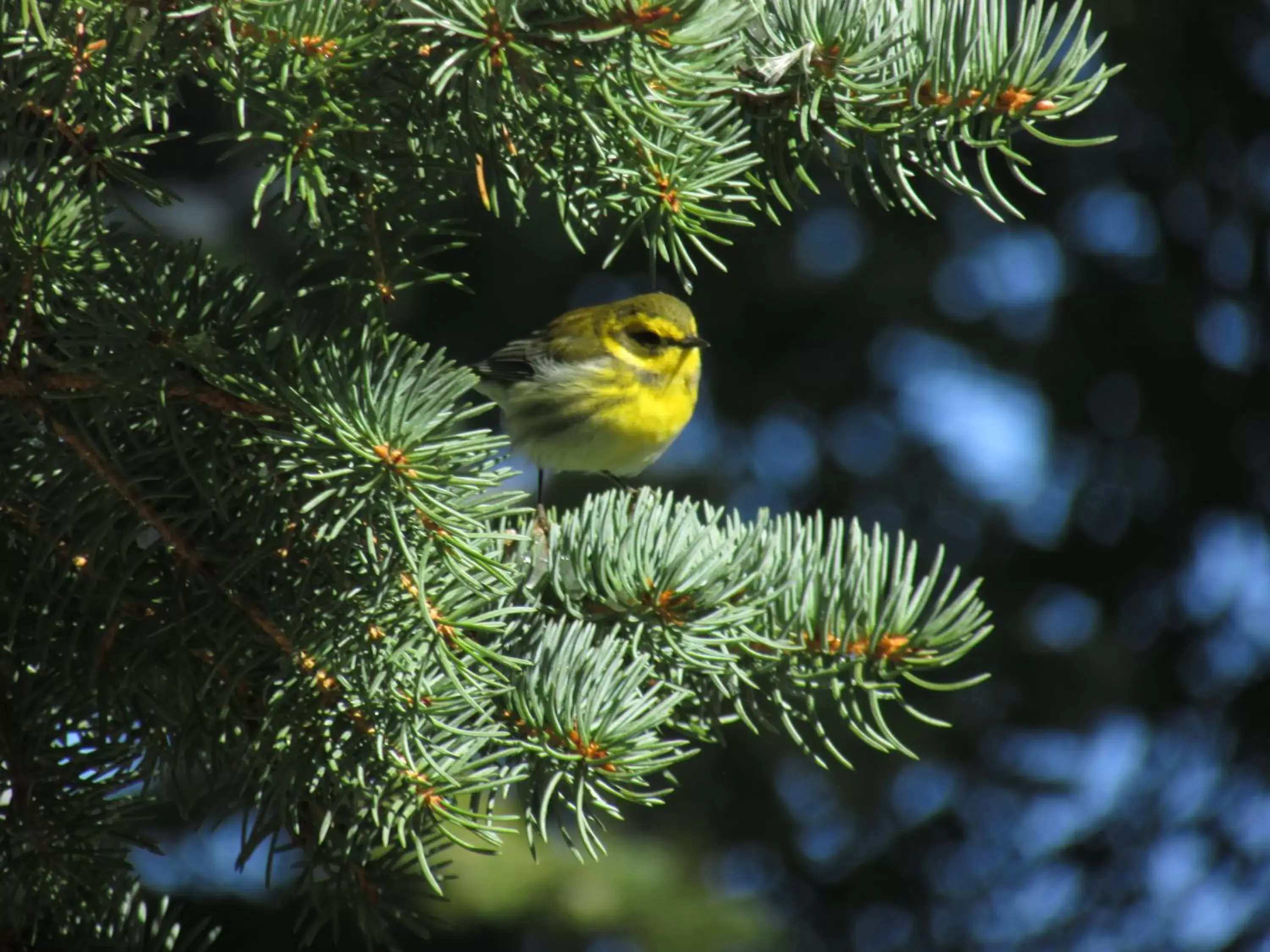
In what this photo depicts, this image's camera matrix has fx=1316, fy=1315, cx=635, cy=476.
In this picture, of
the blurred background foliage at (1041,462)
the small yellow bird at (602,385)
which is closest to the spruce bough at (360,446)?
the small yellow bird at (602,385)

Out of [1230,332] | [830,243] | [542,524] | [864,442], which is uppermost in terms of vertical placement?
[830,243]

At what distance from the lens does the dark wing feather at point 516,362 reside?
2801 millimetres

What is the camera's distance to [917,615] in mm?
1604

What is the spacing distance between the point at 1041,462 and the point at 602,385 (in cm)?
256

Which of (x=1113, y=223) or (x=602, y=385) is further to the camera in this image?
(x=1113, y=223)

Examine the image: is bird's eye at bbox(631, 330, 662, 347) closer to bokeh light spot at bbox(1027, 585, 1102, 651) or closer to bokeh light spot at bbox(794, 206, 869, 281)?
bokeh light spot at bbox(794, 206, 869, 281)

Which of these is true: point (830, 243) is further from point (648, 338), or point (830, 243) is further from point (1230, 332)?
point (648, 338)

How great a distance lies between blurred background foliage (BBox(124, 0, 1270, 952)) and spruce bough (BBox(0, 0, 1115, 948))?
8.58ft

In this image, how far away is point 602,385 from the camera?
2.68 metres

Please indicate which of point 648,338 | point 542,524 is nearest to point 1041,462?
point 648,338

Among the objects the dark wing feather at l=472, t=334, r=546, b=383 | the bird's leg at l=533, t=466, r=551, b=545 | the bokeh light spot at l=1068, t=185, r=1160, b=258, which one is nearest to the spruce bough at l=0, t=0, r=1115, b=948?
the bird's leg at l=533, t=466, r=551, b=545

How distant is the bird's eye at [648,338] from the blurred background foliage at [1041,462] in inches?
58.0

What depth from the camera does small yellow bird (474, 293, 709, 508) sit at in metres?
2.65

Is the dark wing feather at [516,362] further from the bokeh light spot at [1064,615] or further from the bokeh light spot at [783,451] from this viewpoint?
the bokeh light spot at [1064,615]
